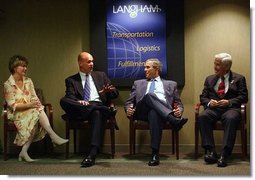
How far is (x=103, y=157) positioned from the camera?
4.77 metres

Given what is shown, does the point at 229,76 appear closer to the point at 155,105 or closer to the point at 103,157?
the point at 155,105

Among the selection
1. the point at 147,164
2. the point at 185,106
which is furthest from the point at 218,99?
the point at 147,164

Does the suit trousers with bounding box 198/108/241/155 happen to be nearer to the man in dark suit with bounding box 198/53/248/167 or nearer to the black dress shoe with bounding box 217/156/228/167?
the man in dark suit with bounding box 198/53/248/167

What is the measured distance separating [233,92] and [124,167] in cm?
162

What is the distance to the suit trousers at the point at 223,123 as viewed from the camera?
4191 millimetres

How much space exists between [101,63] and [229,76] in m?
1.74

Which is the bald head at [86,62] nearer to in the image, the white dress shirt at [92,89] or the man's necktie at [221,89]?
the white dress shirt at [92,89]

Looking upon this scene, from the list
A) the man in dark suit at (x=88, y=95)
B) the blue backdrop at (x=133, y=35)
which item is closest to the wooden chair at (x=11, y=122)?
the man in dark suit at (x=88, y=95)

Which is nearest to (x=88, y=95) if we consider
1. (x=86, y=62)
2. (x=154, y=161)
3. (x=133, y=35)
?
(x=86, y=62)

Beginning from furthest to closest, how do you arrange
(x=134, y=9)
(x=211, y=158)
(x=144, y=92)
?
(x=134, y=9) < (x=144, y=92) < (x=211, y=158)

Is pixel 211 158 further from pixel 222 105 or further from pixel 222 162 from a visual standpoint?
pixel 222 105

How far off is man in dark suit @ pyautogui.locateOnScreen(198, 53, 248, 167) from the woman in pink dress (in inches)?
67.2

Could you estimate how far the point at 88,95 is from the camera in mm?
4773

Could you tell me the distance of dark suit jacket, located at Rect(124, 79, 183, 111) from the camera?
15.3 feet
